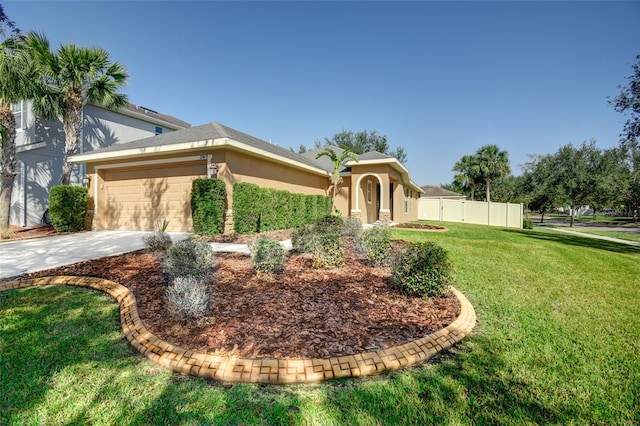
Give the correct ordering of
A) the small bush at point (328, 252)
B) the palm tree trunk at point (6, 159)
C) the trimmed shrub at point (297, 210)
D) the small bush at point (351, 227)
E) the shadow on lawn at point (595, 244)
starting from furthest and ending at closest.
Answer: the trimmed shrub at point (297, 210)
the shadow on lawn at point (595, 244)
the palm tree trunk at point (6, 159)
the small bush at point (351, 227)
the small bush at point (328, 252)

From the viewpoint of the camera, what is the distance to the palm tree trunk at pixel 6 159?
10023 millimetres

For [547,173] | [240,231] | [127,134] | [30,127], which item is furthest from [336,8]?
[547,173]

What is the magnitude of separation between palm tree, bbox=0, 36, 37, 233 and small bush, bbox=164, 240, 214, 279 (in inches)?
329

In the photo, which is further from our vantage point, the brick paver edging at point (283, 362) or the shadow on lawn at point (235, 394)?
the brick paver edging at point (283, 362)

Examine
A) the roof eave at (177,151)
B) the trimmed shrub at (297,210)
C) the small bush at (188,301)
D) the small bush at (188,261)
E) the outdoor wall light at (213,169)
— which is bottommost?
the small bush at (188,301)

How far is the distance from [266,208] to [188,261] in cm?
647

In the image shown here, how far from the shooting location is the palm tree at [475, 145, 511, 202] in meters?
29.9

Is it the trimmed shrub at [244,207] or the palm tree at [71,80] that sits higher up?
the palm tree at [71,80]

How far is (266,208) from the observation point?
10.8 metres

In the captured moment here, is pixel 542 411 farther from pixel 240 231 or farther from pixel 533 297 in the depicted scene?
pixel 240 231

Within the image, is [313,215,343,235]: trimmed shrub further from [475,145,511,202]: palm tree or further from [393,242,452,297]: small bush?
[475,145,511,202]: palm tree

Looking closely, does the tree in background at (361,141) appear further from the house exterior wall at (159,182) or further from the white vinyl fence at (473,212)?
the house exterior wall at (159,182)

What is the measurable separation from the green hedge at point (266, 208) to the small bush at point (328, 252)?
3.65m

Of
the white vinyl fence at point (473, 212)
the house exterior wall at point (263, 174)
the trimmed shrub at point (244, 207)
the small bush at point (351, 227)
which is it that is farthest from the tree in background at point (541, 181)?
the trimmed shrub at point (244, 207)
